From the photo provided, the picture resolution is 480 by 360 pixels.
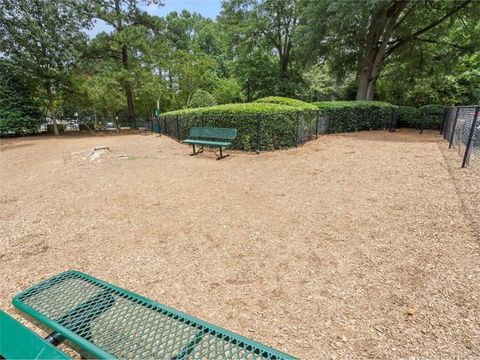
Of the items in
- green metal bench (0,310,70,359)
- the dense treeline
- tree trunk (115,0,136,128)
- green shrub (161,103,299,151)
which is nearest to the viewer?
green metal bench (0,310,70,359)

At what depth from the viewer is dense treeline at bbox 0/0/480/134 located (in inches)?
541

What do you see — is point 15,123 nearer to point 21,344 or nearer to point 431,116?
point 21,344

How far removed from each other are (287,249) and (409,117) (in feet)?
51.7

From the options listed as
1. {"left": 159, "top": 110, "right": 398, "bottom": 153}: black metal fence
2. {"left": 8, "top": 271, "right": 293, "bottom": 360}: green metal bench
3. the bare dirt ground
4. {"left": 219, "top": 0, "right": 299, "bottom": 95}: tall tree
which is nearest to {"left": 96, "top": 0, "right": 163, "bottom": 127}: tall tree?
{"left": 219, "top": 0, "right": 299, "bottom": 95}: tall tree

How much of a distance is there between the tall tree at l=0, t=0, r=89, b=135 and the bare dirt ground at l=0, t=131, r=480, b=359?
1495cm

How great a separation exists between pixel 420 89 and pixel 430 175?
1618cm

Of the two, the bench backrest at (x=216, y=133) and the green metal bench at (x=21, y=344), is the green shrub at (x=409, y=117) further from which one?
the green metal bench at (x=21, y=344)

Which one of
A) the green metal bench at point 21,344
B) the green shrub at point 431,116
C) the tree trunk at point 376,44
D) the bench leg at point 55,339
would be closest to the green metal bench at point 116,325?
the bench leg at point 55,339

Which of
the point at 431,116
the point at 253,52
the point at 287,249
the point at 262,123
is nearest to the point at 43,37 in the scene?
the point at 253,52

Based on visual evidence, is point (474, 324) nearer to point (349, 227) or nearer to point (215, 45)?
point (349, 227)

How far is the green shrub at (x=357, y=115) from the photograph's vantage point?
40.1ft

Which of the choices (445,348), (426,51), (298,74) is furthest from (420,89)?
(445,348)

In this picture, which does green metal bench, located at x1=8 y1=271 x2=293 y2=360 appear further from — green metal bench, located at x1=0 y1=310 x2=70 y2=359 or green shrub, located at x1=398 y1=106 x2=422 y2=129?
green shrub, located at x1=398 y1=106 x2=422 y2=129

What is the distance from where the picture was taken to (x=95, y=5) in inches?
701
